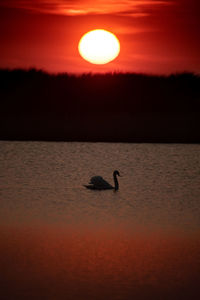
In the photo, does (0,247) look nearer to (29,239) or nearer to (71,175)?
(29,239)

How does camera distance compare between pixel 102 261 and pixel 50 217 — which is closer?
pixel 102 261

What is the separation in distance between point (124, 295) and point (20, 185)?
18.3m

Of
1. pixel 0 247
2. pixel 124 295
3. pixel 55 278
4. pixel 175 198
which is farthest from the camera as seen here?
pixel 175 198

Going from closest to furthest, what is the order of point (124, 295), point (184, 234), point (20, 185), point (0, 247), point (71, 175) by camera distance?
point (124, 295), point (0, 247), point (184, 234), point (20, 185), point (71, 175)

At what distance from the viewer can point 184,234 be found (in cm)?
1538

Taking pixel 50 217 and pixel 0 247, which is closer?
pixel 0 247

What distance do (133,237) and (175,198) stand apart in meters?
9.62

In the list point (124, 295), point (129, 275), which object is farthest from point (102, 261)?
point (124, 295)

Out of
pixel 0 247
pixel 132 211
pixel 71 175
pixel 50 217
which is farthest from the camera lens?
pixel 71 175

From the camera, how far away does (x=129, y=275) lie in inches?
435

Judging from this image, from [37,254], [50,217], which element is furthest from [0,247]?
[50,217]

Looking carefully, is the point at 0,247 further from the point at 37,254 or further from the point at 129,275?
the point at 129,275

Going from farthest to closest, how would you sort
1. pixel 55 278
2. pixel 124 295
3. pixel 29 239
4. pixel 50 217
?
pixel 50 217
pixel 29 239
pixel 55 278
pixel 124 295

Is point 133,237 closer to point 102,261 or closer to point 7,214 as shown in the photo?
point 102,261
